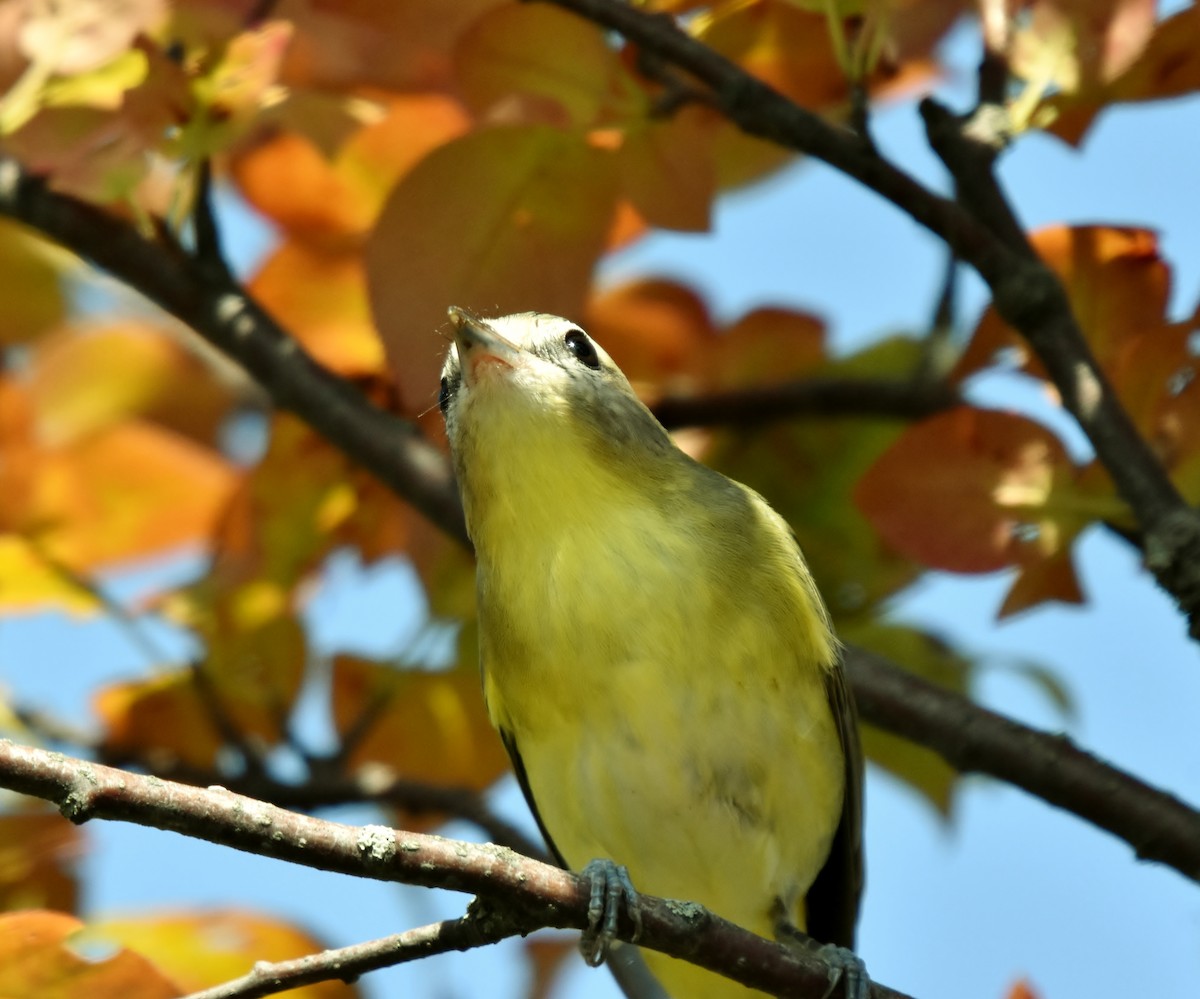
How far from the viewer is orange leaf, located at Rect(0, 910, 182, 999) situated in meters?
2.52

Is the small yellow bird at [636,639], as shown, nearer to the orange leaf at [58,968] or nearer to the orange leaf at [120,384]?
the orange leaf at [120,384]

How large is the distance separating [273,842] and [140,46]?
1766mm

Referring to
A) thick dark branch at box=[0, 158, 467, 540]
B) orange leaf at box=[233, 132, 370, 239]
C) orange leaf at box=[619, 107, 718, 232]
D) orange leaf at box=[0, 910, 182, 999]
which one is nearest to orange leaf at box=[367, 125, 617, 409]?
orange leaf at box=[619, 107, 718, 232]

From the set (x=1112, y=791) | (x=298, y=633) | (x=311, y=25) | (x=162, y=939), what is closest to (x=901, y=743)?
(x=1112, y=791)

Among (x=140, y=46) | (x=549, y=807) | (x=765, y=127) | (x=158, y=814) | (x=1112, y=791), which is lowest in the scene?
(x=549, y=807)

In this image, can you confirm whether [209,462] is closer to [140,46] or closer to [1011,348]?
[140,46]

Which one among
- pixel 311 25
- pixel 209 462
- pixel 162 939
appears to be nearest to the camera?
pixel 162 939

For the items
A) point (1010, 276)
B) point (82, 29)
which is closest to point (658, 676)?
point (1010, 276)

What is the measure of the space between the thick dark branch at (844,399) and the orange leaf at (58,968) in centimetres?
232

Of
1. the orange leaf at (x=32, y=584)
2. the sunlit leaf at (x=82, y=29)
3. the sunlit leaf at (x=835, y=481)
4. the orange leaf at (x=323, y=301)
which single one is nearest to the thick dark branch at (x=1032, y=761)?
the sunlit leaf at (x=835, y=481)

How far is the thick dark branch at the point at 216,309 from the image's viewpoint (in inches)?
153

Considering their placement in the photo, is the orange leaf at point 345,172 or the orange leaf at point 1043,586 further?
the orange leaf at point 345,172

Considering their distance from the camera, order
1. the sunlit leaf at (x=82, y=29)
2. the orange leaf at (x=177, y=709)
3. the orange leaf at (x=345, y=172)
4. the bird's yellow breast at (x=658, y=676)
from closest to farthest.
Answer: the sunlit leaf at (x=82, y=29)
the bird's yellow breast at (x=658, y=676)
the orange leaf at (x=345, y=172)
the orange leaf at (x=177, y=709)

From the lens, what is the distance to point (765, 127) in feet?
10.3
